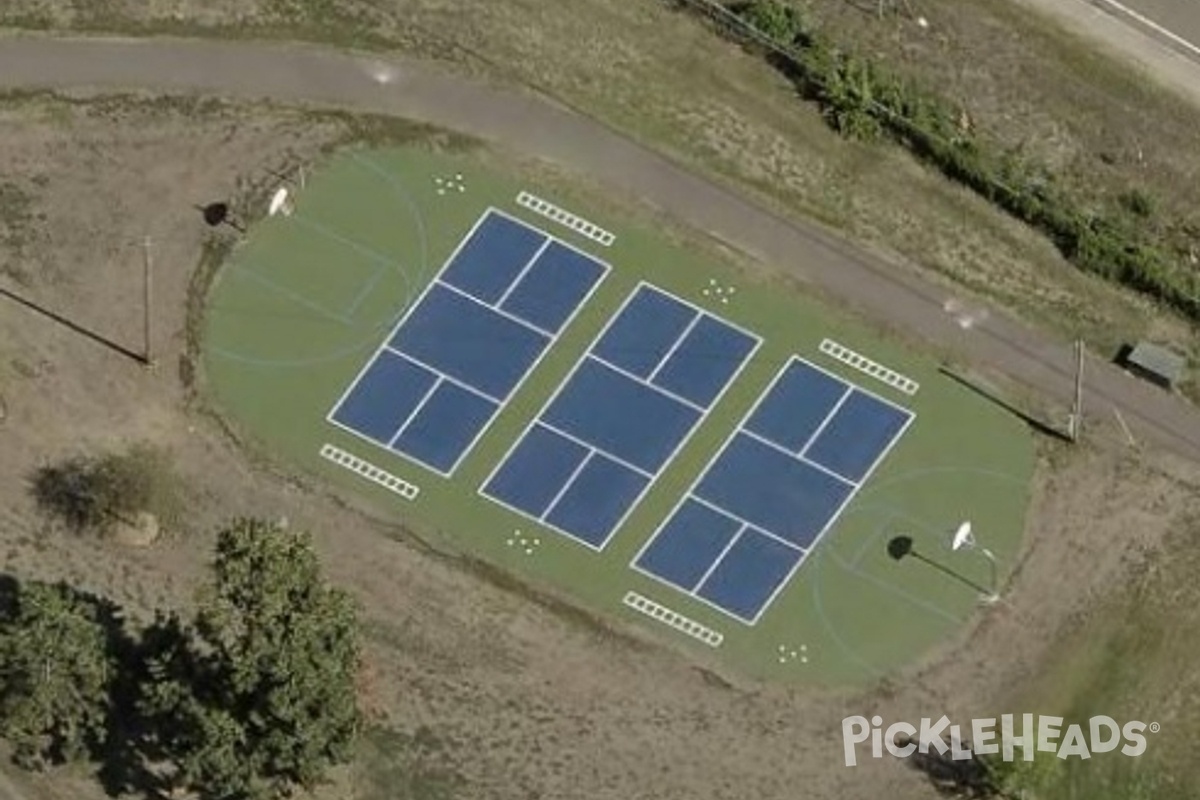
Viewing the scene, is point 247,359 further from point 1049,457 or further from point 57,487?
point 1049,457

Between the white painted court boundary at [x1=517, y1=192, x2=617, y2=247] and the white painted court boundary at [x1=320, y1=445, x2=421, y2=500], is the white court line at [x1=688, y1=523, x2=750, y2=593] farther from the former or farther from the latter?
the white painted court boundary at [x1=517, y1=192, x2=617, y2=247]

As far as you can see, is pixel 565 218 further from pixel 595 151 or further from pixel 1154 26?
pixel 1154 26

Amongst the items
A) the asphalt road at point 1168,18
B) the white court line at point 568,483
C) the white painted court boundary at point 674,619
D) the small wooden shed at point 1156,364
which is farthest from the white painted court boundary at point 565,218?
the asphalt road at point 1168,18

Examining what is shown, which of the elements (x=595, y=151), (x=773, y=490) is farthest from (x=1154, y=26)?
(x=773, y=490)

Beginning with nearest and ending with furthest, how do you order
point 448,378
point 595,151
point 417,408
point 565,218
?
1. point 417,408
2. point 448,378
3. point 565,218
4. point 595,151

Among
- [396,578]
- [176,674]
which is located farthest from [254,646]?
[396,578]

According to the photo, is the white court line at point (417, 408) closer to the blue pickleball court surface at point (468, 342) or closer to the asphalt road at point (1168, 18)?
the blue pickleball court surface at point (468, 342)

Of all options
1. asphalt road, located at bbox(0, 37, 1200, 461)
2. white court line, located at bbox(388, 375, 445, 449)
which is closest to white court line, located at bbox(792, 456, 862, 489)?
asphalt road, located at bbox(0, 37, 1200, 461)
